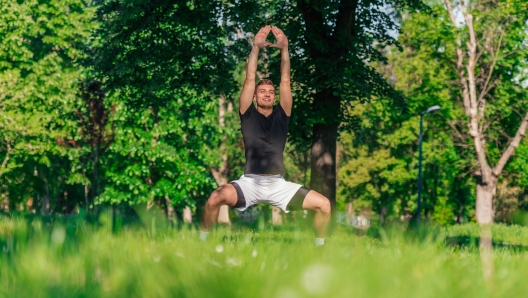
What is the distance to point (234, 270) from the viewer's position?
2912 mm

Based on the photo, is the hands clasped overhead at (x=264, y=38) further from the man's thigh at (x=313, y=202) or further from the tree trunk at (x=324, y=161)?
the tree trunk at (x=324, y=161)

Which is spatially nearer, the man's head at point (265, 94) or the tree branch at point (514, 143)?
the man's head at point (265, 94)

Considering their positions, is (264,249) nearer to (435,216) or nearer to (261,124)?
(261,124)

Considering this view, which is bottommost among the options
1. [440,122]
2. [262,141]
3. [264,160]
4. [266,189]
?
[266,189]

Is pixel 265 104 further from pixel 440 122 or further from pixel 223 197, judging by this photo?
pixel 440 122

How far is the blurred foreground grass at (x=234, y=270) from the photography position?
2479mm

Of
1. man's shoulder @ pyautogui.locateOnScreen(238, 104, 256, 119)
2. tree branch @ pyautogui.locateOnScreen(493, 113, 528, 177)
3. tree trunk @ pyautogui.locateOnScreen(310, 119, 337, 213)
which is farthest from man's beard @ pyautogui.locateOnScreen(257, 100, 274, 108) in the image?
tree branch @ pyautogui.locateOnScreen(493, 113, 528, 177)

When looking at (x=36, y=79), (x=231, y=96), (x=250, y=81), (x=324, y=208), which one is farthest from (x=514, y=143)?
(x=250, y=81)

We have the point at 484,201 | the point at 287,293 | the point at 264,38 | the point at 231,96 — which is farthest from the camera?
the point at 484,201

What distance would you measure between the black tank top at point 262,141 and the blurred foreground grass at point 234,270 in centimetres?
248

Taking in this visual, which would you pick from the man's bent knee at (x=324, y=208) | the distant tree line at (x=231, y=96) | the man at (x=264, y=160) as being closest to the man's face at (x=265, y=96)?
the man at (x=264, y=160)

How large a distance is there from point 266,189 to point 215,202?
0.57 m

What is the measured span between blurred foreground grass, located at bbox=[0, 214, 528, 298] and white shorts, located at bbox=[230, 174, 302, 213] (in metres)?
2.36

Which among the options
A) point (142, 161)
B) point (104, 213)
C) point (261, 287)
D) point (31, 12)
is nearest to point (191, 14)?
point (104, 213)
